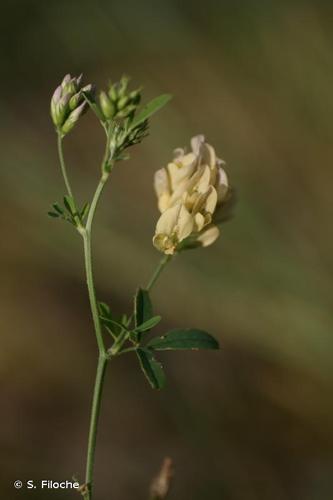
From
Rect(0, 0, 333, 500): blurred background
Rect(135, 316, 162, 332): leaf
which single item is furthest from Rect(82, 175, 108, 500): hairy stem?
Rect(0, 0, 333, 500): blurred background

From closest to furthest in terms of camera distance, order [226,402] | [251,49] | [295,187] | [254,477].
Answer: [254,477] < [226,402] < [295,187] < [251,49]

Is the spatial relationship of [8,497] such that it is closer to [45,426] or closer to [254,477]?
[45,426]

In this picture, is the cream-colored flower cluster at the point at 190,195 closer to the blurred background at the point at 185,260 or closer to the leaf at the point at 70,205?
the leaf at the point at 70,205

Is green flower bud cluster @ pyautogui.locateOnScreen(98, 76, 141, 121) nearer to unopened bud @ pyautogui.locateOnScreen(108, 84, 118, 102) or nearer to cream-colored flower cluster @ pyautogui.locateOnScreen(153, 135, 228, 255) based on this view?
unopened bud @ pyautogui.locateOnScreen(108, 84, 118, 102)

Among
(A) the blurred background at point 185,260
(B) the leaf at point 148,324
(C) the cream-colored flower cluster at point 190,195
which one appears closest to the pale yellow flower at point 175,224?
(C) the cream-colored flower cluster at point 190,195

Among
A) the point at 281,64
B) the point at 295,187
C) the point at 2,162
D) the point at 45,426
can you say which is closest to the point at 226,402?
the point at 45,426

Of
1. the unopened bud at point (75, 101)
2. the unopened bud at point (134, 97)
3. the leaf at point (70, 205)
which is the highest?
the unopened bud at point (75, 101)
